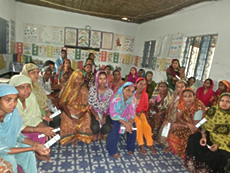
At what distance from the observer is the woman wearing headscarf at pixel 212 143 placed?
1.93 metres

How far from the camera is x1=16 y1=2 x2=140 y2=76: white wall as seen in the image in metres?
6.61

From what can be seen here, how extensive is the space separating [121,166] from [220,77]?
307cm

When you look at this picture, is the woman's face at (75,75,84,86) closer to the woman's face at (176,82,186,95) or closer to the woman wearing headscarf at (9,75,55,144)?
the woman wearing headscarf at (9,75,55,144)

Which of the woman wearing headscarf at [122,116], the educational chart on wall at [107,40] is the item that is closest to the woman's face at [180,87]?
the woman wearing headscarf at [122,116]

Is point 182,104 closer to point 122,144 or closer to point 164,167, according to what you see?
point 164,167

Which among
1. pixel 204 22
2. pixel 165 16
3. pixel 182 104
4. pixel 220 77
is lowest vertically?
pixel 182 104

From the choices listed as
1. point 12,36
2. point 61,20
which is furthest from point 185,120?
point 12,36

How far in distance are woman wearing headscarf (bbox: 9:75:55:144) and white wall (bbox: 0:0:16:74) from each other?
14.9ft

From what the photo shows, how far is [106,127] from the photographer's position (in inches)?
103

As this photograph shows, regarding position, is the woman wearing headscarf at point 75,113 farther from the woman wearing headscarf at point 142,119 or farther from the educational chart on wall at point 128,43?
the educational chart on wall at point 128,43

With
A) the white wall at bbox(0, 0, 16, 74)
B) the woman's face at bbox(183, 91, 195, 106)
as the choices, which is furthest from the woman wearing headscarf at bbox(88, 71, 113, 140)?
the white wall at bbox(0, 0, 16, 74)

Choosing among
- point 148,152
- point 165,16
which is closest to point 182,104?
point 148,152

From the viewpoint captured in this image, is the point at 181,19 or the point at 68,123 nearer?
the point at 68,123

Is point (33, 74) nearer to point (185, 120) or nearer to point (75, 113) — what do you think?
A: point (75, 113)
